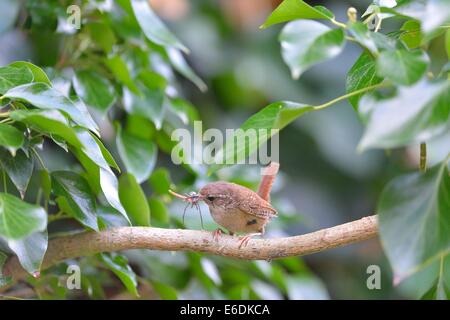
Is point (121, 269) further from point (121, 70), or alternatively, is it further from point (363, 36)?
Result: point (363, 36)

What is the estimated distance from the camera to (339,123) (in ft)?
11.6

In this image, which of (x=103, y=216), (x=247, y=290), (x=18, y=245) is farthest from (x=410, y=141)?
(x=247, y=290)

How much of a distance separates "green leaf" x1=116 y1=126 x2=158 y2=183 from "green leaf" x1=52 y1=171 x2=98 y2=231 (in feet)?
1.21

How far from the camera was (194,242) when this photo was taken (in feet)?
4.85

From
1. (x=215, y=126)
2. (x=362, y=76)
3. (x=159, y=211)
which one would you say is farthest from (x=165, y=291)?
(x=215, y=126)

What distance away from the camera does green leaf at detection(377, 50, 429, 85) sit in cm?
108

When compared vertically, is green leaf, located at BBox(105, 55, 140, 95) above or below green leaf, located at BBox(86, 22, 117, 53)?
below

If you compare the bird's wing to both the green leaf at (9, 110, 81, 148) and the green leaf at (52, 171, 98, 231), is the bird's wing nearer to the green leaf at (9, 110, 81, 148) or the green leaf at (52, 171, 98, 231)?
the green leaf at (52, 171, 98, 231)

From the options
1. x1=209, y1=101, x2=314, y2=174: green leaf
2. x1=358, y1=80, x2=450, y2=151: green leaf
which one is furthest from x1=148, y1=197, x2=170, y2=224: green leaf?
x1=358, y1=80, x2=450, y2=151: green leaf

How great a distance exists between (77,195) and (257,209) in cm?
58

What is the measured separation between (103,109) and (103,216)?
349mm

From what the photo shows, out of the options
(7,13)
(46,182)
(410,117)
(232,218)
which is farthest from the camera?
(7,13)

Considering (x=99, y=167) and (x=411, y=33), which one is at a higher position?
(x=411, y=33)

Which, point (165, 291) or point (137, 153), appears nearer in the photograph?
point (165, 291)
